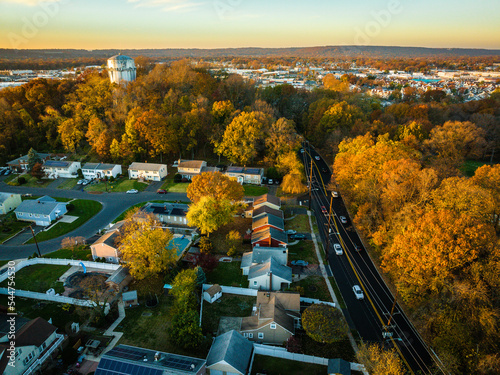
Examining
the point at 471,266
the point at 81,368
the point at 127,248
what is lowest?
the point at 81,368

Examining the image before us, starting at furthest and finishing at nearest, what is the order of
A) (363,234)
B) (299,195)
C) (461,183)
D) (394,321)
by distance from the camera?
(299,195) → (363,234) → (461,183) → (394,321)

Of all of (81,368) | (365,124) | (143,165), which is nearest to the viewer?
(81,368)

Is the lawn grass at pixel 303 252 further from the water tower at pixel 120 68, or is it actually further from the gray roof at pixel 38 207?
the water tower at pixel 120 68

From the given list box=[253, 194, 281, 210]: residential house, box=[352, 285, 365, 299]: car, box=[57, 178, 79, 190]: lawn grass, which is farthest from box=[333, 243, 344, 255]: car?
box=[57, 178, 79, 190]: lawn grass

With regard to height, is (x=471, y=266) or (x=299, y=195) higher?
(x=471, y=266)

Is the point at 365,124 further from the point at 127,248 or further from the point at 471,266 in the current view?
the point at 127,248

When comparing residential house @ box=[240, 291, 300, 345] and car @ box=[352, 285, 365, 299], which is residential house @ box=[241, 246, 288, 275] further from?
car @ box=[352, 285, 365, 299]

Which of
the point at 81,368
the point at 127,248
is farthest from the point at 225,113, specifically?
the point at 81,368
